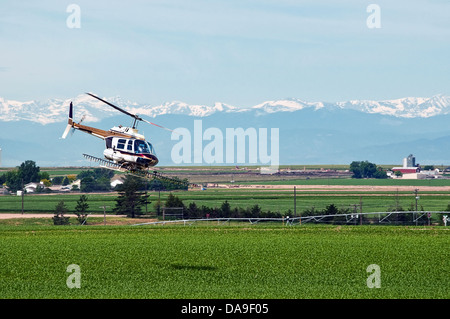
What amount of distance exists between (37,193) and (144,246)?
10911cm

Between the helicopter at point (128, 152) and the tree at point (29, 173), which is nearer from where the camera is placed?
the helicopter at point (128, 152)

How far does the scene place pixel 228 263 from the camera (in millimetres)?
42062

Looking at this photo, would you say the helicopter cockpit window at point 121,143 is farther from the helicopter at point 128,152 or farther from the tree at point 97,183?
the tree at point 97,183

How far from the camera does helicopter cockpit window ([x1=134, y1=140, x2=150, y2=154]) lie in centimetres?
5916

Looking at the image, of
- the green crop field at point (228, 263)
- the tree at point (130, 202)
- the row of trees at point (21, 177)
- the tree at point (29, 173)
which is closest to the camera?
the green crop field at point (228, 263)

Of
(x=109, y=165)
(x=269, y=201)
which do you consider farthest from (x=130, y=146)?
(x=269, y=201)

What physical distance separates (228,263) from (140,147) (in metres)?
19.1

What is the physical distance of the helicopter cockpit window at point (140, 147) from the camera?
59.2m

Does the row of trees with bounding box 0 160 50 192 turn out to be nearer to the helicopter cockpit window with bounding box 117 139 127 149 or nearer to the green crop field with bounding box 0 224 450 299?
the green crop field with bounding box 0 224 450 299

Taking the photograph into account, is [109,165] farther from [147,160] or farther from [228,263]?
[228,263]

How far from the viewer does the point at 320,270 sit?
39125 mm

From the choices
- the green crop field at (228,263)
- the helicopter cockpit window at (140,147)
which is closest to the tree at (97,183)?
the green crop field at (228,263)

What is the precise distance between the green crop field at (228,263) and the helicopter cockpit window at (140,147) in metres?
5.69
